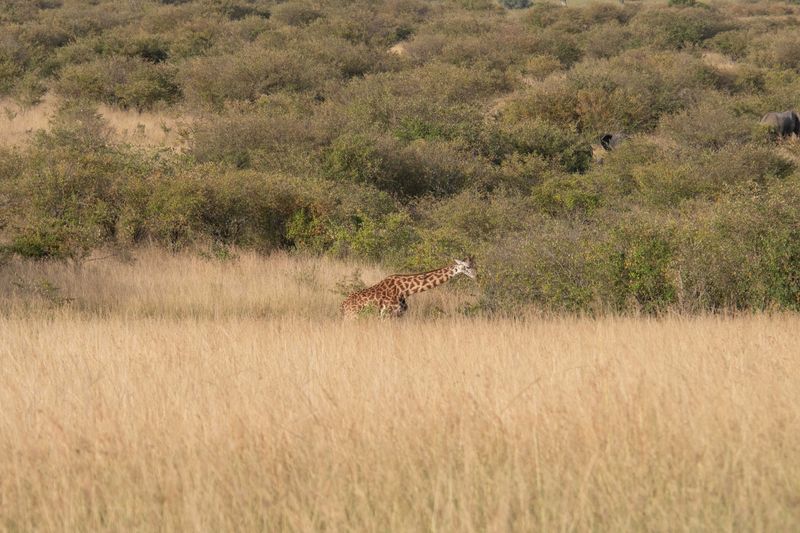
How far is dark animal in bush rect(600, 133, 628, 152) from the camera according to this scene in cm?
2441

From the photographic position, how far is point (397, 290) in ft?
35.8

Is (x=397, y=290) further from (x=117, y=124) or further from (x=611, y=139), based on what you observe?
(x=117, y=124)

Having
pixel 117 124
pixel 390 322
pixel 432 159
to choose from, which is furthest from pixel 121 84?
pixel 390 322

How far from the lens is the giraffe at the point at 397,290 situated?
35.1ft

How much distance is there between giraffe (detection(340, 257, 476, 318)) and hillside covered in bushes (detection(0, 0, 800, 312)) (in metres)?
0.55

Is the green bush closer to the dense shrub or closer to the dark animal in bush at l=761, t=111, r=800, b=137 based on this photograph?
the dark animal in bush at l=761, t=111, r=800, b=137

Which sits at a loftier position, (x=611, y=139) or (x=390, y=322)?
(x=611, y=139)

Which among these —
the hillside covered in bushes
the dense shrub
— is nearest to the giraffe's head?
the hillside covered in bushes

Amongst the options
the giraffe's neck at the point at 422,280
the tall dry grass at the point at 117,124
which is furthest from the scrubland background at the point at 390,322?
the giraffe's neck at the point at 422,280

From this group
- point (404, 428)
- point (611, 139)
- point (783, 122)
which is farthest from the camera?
point (783, 122)

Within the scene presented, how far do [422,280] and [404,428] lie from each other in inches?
202

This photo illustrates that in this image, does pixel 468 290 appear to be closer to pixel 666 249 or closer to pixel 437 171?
pixel 666 249

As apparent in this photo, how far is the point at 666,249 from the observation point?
11125mm

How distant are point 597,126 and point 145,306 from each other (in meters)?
17.7
